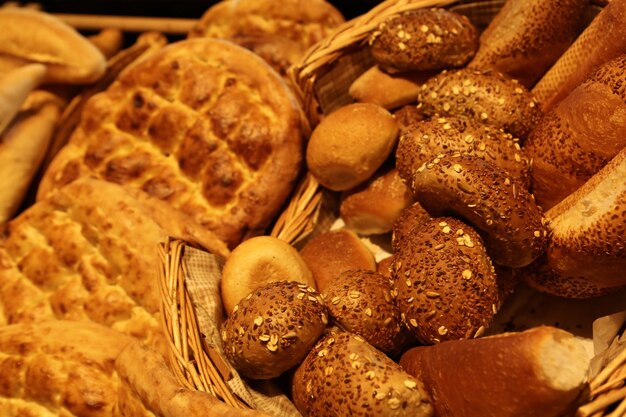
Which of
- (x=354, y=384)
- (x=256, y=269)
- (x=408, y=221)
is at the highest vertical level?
(x=408, y=221)

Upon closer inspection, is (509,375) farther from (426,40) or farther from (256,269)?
(426,40)

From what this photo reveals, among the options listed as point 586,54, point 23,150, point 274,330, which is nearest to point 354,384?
point 274,330

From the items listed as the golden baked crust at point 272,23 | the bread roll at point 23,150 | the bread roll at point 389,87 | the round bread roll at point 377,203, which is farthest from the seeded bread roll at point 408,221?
the bread roll at point 23,150

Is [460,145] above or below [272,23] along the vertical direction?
above

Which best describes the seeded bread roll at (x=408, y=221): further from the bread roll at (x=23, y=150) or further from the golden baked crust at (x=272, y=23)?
the bread roll at (x=23, y=150)

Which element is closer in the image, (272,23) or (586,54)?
(586,54)

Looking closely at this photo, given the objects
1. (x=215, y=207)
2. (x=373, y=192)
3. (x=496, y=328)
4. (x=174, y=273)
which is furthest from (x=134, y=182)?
(x=496, y=328)

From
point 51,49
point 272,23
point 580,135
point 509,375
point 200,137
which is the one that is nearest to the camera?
point 509,375
